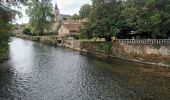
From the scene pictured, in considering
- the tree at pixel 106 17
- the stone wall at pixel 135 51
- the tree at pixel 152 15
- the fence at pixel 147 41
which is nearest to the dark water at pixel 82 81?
the stone wall at pixel 135 51

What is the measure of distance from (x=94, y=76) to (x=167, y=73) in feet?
33.0

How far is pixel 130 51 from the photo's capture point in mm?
49906

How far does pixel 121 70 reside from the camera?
128ft

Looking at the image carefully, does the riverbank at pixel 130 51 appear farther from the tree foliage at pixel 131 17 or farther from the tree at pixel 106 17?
the tree at pixel 106 17

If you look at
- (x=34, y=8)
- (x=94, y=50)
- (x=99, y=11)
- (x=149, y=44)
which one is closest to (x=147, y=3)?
(x=149, y=44)

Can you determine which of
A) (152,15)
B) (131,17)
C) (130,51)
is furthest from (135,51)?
(152,15)

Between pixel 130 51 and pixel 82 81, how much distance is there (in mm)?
20303

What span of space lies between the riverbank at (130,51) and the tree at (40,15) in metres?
34.2

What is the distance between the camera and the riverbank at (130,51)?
1672 inches

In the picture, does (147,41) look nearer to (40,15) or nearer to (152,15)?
(152,15)

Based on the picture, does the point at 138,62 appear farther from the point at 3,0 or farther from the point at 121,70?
the point at 3,0

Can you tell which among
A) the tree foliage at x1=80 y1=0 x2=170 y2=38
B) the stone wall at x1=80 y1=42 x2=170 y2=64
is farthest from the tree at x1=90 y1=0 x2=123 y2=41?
the stone wall at x1=80 y1=42 x2=170 y2=64

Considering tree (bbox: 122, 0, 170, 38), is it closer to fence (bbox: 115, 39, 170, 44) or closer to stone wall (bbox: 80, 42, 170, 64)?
fence (bbox: 115, 39, 170, 44)

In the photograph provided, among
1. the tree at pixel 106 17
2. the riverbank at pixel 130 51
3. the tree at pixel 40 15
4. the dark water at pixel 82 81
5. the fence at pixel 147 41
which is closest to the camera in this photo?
the dark water at pixel 82 81
